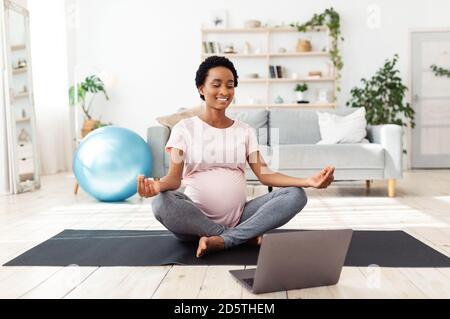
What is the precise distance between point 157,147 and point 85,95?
10.0 feet

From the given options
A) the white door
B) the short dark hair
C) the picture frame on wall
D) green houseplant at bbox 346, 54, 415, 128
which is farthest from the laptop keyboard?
the white door

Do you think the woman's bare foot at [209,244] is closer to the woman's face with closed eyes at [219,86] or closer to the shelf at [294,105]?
the woman's face with closed eyes at [219,86]

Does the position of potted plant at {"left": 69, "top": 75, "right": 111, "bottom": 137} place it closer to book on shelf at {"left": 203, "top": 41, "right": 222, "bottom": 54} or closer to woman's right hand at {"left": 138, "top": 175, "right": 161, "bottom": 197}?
book on shelf at {"left": 203, "top": 41, "right": 222, "bottom": 54}

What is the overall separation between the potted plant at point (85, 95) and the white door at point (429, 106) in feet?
13.1

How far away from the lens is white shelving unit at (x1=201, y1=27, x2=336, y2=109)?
6.95 m

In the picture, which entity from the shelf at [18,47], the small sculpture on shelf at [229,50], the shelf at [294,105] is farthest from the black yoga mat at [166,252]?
the small sculpture on shelf at [229,50]

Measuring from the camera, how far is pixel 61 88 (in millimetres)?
6688

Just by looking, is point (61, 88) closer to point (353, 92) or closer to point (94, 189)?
point (94, 189)

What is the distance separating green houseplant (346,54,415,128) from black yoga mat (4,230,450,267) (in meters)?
4.06

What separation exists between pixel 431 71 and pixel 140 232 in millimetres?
5370

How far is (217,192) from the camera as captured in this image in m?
2.29

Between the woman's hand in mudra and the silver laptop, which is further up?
the woman's hand in mudra

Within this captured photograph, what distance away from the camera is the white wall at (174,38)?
6.94 m

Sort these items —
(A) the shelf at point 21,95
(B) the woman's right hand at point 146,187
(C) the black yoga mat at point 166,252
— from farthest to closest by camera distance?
(A) the shelf at point 21,95, (C) the black yoga mat at point 166,252, (B) the woman's right hand at point 146,187
